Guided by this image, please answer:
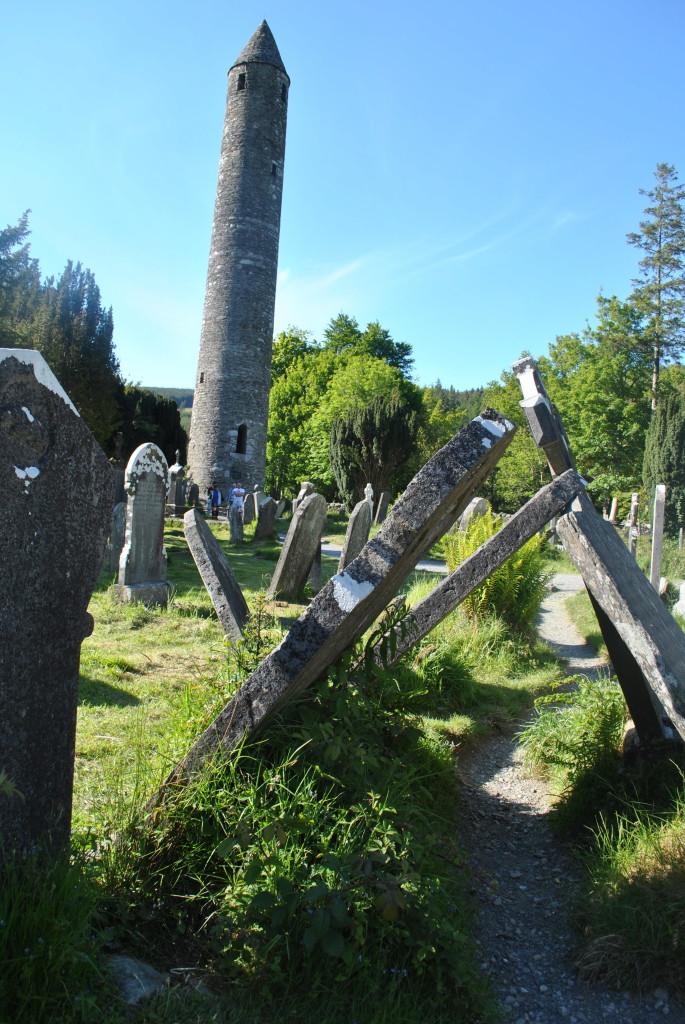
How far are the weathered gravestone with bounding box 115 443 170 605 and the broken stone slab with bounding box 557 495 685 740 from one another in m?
6.91

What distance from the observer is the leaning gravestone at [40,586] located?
2.07 m

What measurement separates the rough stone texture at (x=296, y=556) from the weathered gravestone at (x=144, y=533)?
1687 mm

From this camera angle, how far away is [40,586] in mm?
2137

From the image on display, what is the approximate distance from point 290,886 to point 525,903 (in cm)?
159

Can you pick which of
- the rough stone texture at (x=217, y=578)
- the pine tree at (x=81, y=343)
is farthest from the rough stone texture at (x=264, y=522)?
the rough stone texture at (x=217, y=578)

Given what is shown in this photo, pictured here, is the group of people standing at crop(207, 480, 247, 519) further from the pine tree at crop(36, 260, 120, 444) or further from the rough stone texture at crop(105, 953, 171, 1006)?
the rough stone texture at crop(105, 953, 171, 1006)

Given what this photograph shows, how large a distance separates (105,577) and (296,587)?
3.46m

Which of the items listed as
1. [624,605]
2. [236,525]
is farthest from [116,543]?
[624,605]

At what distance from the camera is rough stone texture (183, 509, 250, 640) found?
6781mm

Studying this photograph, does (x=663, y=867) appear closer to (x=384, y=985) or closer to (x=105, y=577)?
(x=384, y=985)

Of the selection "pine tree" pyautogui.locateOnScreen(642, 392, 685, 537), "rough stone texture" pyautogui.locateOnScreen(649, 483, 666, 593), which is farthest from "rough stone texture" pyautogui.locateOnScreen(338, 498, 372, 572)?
"pine tree" pyautogui.locateOnScreen(642, 392, 685, 537)

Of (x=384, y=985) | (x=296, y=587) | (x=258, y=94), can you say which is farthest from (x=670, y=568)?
(x=258, y=94)

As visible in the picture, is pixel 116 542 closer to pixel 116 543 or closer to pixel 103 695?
pixel 116 543

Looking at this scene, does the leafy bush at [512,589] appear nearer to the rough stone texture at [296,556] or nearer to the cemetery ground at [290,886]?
the rough stone texture at [296,556]
